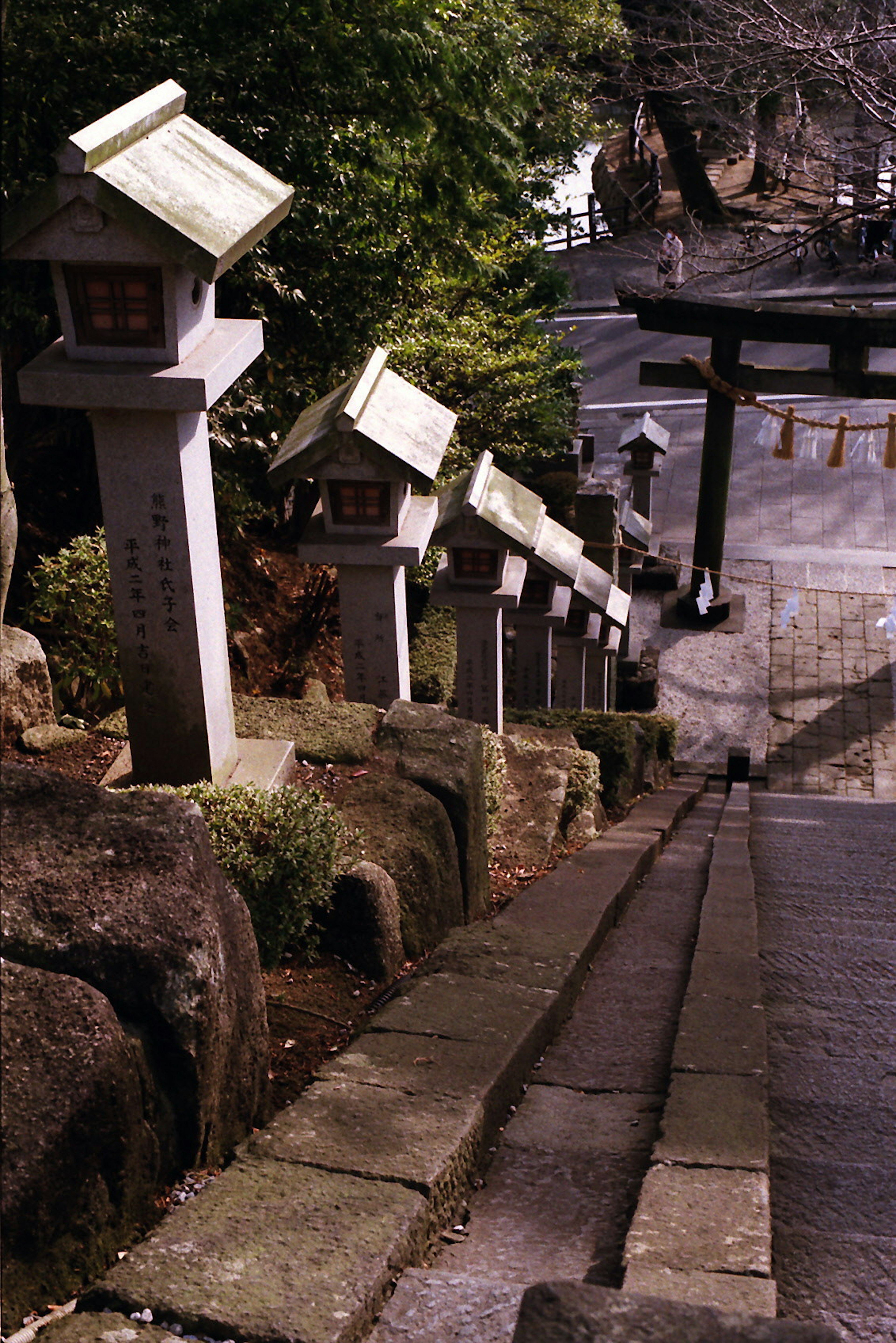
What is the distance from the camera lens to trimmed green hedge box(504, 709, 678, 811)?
1068 centimetres

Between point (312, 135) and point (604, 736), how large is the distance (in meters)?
5.61

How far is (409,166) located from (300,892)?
8.79 meters

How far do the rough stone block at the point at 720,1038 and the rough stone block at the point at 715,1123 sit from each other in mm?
85

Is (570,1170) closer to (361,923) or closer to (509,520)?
(361,923)

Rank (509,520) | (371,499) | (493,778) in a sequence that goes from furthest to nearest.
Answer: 1. (509,520)
2. (493,778)
3. (371,499)

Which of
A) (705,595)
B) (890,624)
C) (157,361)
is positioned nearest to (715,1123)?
(157,361)

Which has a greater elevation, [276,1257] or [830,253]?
[830,253]

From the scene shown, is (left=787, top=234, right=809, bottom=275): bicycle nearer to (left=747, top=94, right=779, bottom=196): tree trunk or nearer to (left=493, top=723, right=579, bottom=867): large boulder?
(left=747, top=94, right=779, bottom=196): tree trunk

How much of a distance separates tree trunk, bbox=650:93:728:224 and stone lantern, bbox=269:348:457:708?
25510mm

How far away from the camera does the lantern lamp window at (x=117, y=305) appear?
5.06 meters

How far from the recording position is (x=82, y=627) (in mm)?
7289

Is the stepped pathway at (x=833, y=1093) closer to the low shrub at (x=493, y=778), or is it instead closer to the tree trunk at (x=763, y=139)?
the low shrub at (x=493, y=778)

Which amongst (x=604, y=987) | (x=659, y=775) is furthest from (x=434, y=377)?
(x=604, y=987)

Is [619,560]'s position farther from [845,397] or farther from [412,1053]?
[412,1053]
